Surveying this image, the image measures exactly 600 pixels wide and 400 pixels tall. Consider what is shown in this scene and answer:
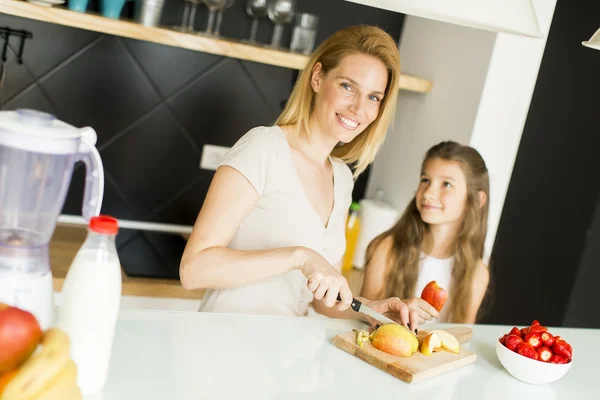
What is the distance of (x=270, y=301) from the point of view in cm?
160

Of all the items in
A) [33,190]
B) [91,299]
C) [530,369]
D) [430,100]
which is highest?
[430,100]

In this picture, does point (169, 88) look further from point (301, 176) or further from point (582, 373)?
point (582, 373)

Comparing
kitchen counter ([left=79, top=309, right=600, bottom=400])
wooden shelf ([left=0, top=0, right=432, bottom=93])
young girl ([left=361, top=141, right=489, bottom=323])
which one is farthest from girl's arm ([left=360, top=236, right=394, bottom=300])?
wooden shelf ([left=0, top=0, right=432, bottom=93])

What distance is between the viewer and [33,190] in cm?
96

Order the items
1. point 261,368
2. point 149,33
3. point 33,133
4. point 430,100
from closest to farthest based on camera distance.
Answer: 1. point 33,133
2. point 261,368
3. point 149,33
4. point 430,100

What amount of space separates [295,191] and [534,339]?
56 centimetres

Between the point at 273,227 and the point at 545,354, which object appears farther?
the point at 273,227

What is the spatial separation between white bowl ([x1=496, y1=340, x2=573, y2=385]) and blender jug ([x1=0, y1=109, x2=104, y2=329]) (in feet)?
2.58

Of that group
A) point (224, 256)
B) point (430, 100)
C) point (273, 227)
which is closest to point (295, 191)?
point (273, 227)

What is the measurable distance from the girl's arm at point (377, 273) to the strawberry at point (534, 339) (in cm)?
61

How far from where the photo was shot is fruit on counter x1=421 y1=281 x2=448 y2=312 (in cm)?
157

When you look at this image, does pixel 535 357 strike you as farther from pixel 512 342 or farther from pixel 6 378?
pixel 6 378

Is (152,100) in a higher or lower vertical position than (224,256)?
higher

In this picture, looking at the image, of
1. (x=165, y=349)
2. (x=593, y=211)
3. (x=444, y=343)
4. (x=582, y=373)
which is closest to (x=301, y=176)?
(x=444, y=343)
